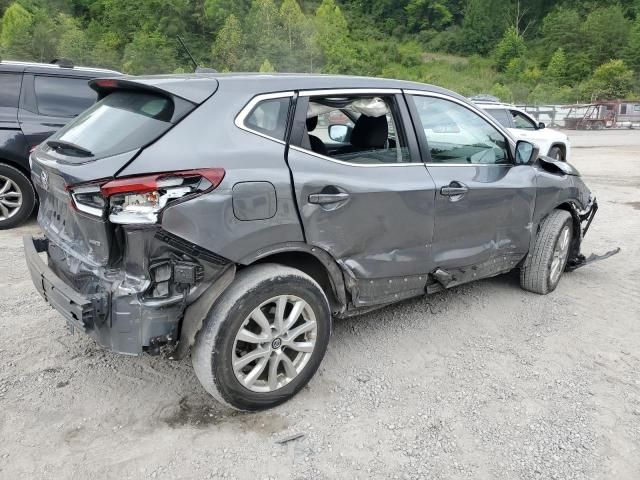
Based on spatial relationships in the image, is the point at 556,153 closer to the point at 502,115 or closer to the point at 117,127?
the point at 502,115

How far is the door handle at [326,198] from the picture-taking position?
2736 mm

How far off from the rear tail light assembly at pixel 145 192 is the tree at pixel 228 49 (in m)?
76.2

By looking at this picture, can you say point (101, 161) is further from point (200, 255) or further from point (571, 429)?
point (571, 429)

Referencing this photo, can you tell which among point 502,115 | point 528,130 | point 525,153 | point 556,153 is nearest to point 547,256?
point 525,153

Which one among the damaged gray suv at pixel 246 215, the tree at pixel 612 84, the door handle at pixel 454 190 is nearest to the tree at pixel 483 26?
the tree at pixel 612 84

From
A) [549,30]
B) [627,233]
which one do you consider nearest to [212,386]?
[627,233]

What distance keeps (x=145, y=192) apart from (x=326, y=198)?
92 cm

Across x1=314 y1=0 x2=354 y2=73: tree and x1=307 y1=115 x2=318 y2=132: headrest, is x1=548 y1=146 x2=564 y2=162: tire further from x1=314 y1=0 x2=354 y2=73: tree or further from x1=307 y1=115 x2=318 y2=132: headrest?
x1=314 y1=0 x2=354 y2=73: tree

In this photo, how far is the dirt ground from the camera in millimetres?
2428

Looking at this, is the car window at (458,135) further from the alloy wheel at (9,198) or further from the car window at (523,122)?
the car window at (523,122)

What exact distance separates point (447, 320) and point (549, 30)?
105 meters

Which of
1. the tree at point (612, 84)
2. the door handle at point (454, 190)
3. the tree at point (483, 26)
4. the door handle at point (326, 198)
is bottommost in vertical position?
the door handle at point (454, 190)

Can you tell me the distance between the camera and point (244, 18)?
295 feet

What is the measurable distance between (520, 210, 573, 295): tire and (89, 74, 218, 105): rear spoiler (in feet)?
9.64
